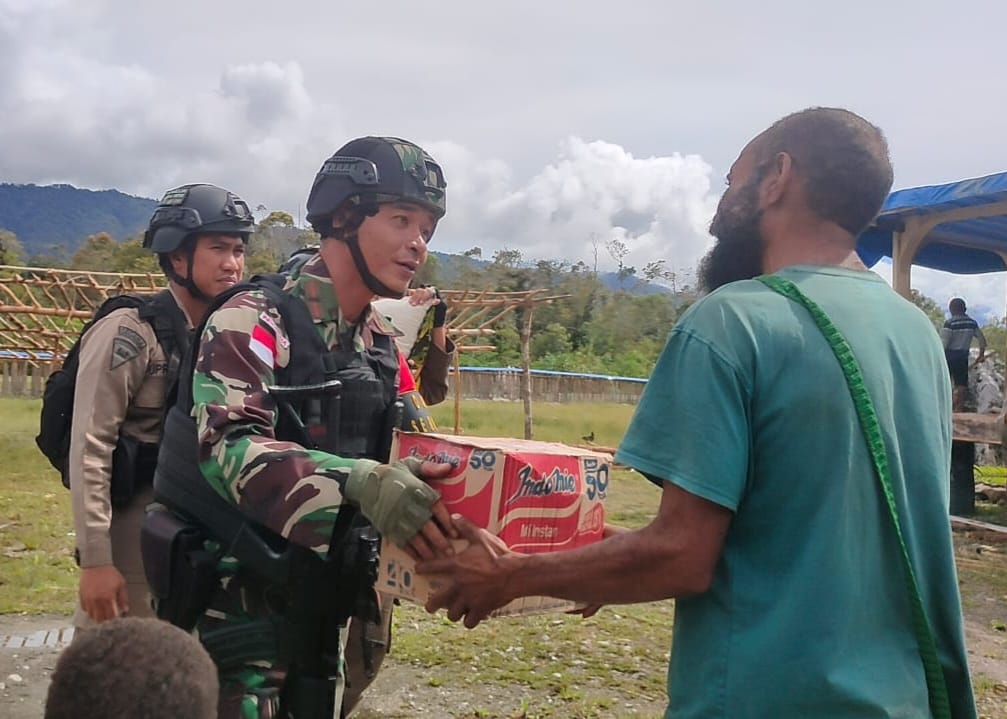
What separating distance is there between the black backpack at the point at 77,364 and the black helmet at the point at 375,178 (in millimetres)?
893

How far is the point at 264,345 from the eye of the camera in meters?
2.37

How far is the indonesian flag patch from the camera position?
7.68ft

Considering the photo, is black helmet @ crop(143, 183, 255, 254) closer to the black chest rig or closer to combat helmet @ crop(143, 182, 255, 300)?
combat helmet @ crop(143, 182, 255, 300)

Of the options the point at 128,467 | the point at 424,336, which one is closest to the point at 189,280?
the point at 128,467

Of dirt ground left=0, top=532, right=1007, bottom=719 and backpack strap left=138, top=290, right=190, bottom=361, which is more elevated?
backpack strap left=138, top=290, right=190, bottom=361

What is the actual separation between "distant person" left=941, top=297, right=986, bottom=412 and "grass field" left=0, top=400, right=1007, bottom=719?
3812 millimetres

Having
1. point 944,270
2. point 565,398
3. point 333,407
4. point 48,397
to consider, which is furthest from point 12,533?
point 565,398

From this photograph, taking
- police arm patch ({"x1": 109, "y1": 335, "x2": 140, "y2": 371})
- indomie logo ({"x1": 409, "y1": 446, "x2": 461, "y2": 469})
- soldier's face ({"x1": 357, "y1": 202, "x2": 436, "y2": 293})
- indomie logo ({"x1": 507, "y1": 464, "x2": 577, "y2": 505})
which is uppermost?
soldier's face ({"x1": 357, "y1": 202, "x2": 436, "y2": 293})

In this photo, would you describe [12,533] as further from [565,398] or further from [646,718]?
[565,398]

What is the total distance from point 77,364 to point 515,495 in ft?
6.64

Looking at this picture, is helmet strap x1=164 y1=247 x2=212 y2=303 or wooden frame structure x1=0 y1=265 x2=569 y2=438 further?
wooden frame structure x1=0 y1=265 x2=569 y2=438

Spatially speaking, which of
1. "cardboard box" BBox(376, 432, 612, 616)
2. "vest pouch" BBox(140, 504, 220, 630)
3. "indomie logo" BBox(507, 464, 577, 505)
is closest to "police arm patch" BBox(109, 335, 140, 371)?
"vest pouch" BBox(140, 504, 220, 630)

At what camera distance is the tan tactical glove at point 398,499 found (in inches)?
78.3

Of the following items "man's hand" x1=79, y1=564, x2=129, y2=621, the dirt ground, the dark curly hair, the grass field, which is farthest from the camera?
the grass field
